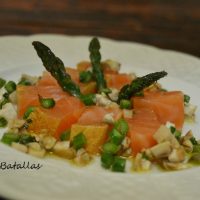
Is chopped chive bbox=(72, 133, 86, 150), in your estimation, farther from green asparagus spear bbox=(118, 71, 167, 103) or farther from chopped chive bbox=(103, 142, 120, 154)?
green asparagus spear bbox=(118, 71, 167, 103)

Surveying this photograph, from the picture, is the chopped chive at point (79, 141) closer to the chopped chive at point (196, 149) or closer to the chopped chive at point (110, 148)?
the chopped chive at point (110, 148)

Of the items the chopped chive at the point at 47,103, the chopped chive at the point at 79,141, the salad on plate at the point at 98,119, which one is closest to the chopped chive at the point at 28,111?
the salad on plate at the point at 98,119

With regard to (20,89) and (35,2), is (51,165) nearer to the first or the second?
(20,89)

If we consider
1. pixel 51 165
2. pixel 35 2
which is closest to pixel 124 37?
pixel 35 2

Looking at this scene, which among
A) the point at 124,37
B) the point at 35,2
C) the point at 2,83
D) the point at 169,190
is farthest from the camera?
the point at 35,2

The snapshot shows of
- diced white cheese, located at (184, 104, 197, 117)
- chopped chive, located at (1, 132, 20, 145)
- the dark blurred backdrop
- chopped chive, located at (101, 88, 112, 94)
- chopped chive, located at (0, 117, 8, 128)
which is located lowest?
chopped chive, located at (1, 132, 20, 145)

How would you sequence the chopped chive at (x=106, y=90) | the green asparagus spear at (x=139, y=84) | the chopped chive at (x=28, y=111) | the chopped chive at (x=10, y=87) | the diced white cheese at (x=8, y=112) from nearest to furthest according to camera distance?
the chopped chive at (x=28, y=111) → the diced white cheese at (x=8, y=112) → the green asparagus spear at (x=139, y=84) → the chopped chive at (x=106, y=90) → the chopped chive at (x=10, y=87)

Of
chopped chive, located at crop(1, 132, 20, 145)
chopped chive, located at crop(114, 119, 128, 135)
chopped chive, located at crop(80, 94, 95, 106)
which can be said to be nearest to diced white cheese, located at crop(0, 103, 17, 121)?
chopped chive, located at crop(1, 132, 20, 145)
